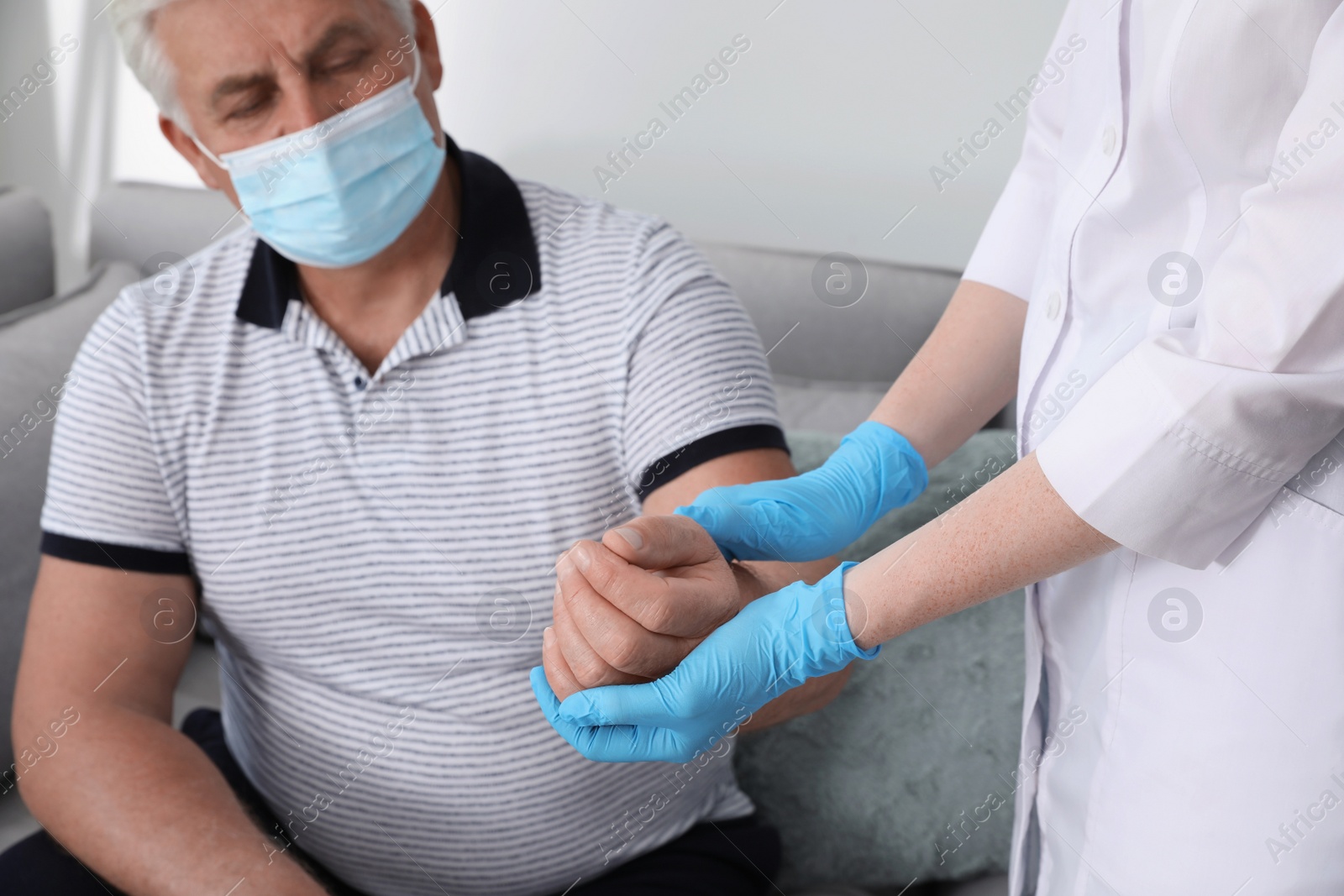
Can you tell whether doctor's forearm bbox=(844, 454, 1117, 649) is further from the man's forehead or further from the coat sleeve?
the man's forehead

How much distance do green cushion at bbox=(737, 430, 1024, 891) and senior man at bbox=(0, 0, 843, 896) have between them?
0.15 meters

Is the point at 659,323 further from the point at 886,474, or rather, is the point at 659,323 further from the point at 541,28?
the point at 541,28

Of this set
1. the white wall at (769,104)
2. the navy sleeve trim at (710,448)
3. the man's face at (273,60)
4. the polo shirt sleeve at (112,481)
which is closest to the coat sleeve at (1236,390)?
the navy sleeve trim at (710,448)

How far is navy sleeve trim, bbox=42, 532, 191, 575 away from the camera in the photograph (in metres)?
1.09

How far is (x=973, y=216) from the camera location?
5.59 ft

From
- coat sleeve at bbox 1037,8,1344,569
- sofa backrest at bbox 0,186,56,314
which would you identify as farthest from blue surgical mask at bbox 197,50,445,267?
sofa backrest at bbox 0,186,56,314

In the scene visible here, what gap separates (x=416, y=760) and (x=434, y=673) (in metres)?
0.09

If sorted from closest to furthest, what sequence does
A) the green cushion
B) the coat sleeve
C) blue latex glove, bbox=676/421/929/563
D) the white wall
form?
the coat sleeve
blue latex glove, bbox=676/421/929/563
the green cushion
the white wall

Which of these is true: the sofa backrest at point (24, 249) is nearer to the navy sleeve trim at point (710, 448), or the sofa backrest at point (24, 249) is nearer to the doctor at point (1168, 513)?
the navy sleeve trim at point (710, 448)

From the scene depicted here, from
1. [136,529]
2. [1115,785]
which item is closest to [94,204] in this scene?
[136,529]

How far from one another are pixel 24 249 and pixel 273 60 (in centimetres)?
97

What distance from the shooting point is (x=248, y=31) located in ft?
3.24

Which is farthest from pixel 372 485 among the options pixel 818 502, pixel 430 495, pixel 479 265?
pixel 818 502

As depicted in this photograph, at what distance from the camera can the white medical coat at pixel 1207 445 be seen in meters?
0.54
